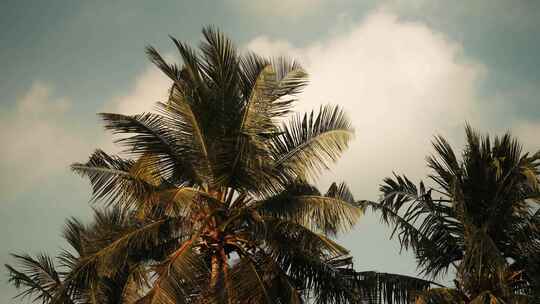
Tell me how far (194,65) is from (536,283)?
8.62 metres

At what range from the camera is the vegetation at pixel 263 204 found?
13891mm

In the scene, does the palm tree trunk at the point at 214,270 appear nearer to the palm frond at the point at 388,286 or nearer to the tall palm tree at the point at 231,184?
the tall palm tree at the point at 231,184

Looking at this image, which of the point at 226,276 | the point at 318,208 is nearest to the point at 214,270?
the point at 226,276

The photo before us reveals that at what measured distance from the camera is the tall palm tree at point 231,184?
14047mm

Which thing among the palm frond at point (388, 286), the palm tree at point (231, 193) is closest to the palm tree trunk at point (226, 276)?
the palm tree at point (231, 193)

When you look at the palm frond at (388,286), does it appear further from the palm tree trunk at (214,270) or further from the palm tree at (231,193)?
the palm tree trunk at (214,270)

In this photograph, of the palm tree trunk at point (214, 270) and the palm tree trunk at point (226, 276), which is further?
the palm tree trunk at point (214, 270)

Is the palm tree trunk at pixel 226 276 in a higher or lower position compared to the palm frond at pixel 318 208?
lower

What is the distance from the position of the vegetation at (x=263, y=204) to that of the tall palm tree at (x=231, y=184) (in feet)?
0.10

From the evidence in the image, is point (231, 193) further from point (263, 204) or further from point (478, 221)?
point (478, 221)

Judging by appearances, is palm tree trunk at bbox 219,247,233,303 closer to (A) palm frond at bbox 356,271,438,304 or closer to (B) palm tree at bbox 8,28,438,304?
(B) palm tree at bbox 8,28,438,304

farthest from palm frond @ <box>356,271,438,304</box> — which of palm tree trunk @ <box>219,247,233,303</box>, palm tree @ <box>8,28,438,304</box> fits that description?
palm tree trunk @ <box>219,247,233,303</box>

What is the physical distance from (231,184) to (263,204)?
2.75ft

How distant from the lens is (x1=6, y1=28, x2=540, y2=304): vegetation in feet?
45.6
